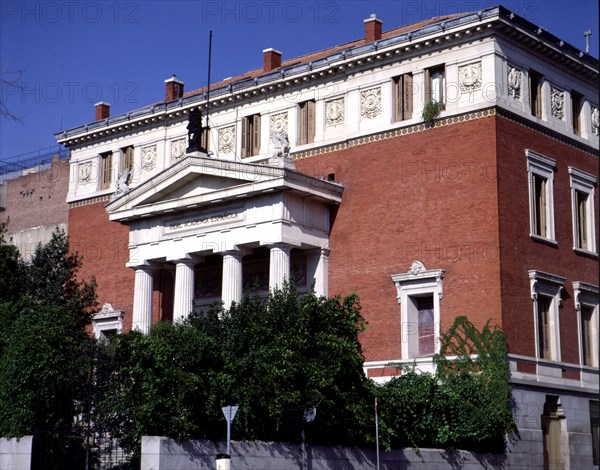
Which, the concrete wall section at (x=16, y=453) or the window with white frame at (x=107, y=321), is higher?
the window with white frame at (x=107, y=321)

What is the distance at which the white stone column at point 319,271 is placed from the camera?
133 feet

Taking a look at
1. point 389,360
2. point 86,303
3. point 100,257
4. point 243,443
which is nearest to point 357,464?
point 243,443

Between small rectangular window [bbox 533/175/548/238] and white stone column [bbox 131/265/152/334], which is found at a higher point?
small rectangular window [bbox 533/175/548/238]

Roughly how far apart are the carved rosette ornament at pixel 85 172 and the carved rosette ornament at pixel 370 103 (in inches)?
671

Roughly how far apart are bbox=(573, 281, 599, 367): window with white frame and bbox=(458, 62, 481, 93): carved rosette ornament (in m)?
8.47

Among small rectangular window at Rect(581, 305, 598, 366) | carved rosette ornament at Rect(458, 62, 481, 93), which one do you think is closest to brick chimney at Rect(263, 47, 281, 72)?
carved rosette ornament at Rect(458, 62, 481, 93)

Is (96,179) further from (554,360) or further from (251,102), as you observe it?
(554,360)

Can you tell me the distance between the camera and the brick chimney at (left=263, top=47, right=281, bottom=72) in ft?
154

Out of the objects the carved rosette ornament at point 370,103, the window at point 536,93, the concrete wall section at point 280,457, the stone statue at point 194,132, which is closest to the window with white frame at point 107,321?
the stone statue at point 194,132

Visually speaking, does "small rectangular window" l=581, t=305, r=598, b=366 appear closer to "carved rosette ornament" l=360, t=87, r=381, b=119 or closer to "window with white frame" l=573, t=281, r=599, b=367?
"window with white frame" l=573, t=281, r=599, b=367

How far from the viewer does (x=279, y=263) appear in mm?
38906

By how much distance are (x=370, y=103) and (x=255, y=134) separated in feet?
21.3

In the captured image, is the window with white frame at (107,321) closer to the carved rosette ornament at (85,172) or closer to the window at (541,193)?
the carved rosette ornament at (85,172)

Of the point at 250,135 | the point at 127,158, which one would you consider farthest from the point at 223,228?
the point at 127,158
